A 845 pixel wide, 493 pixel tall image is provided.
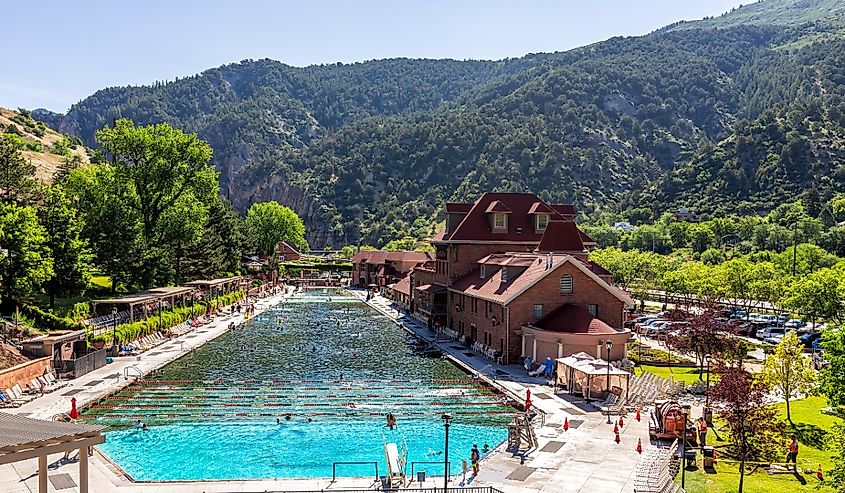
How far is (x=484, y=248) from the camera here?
60.6 m

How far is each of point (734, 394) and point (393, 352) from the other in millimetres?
35260

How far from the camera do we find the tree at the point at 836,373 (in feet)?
74.3

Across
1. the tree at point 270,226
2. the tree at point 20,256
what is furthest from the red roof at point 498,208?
the tree at point 270,226

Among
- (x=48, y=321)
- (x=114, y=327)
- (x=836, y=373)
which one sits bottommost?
(x=114, y=327)

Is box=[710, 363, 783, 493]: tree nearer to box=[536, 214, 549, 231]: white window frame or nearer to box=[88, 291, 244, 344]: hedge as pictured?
box=[536, 214, 549, 231]: white window frame

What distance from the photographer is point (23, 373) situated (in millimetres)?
35406

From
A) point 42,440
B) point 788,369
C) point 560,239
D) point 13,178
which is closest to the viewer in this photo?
point 42,440

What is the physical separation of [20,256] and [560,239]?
3887cm

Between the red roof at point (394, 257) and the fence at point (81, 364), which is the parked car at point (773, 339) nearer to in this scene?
the fence at point (81, 364)

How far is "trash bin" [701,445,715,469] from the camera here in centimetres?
2416

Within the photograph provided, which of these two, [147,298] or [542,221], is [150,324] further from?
[542,221]

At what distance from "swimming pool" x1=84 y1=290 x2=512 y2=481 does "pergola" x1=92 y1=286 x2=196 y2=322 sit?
6.25m

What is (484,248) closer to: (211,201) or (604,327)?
(604,327)

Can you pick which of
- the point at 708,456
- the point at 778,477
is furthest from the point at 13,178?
the point at 778,477
